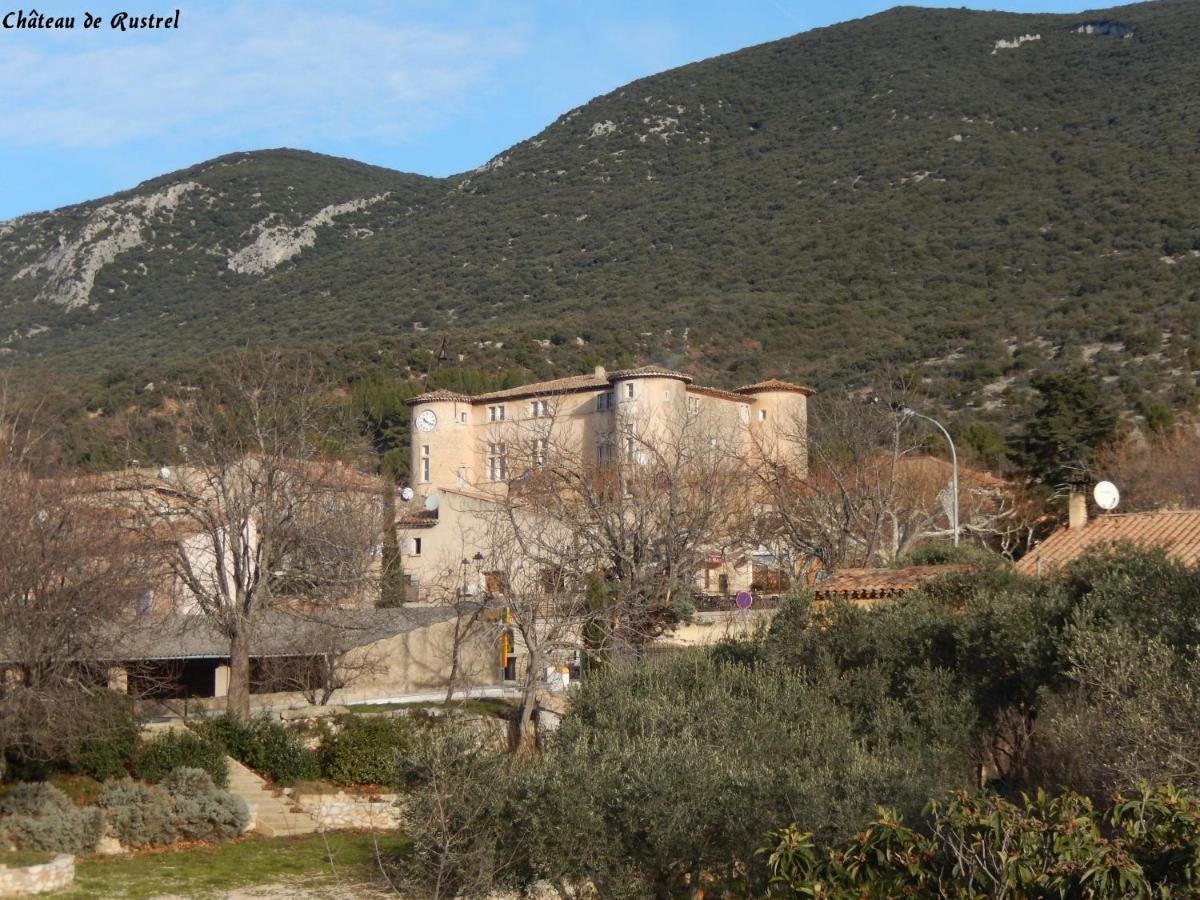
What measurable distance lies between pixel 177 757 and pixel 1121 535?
59.5 ft

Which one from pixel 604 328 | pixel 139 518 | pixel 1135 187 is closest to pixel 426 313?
pixel 604 328

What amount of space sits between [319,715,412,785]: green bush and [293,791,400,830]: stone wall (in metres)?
0.57

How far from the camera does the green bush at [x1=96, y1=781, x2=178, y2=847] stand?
80.5 feet

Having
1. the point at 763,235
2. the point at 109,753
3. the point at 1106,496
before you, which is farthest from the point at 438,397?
the point at 1106,496

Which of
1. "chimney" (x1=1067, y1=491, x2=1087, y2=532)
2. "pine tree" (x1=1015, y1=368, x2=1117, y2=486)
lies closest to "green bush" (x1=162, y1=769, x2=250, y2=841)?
"chimney" (x1=1067, y1=491, x2=1087, y2=532)

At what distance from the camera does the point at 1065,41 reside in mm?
130125

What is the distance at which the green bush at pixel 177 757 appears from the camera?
25953 millimetres

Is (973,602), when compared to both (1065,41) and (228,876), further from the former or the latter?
(1065,41)

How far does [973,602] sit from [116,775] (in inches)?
612

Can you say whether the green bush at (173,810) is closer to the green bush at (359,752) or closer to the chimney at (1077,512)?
the green bush at (359,752)

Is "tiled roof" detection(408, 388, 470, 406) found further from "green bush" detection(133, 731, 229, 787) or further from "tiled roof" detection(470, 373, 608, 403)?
"green bush" detection(133, 731, 229, 787)

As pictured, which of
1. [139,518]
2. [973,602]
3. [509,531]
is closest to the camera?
[973,602]

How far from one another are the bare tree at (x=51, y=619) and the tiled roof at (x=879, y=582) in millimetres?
12243

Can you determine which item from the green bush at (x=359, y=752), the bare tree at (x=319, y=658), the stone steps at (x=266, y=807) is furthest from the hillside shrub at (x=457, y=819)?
the bare tree at (x=319, y=658)
